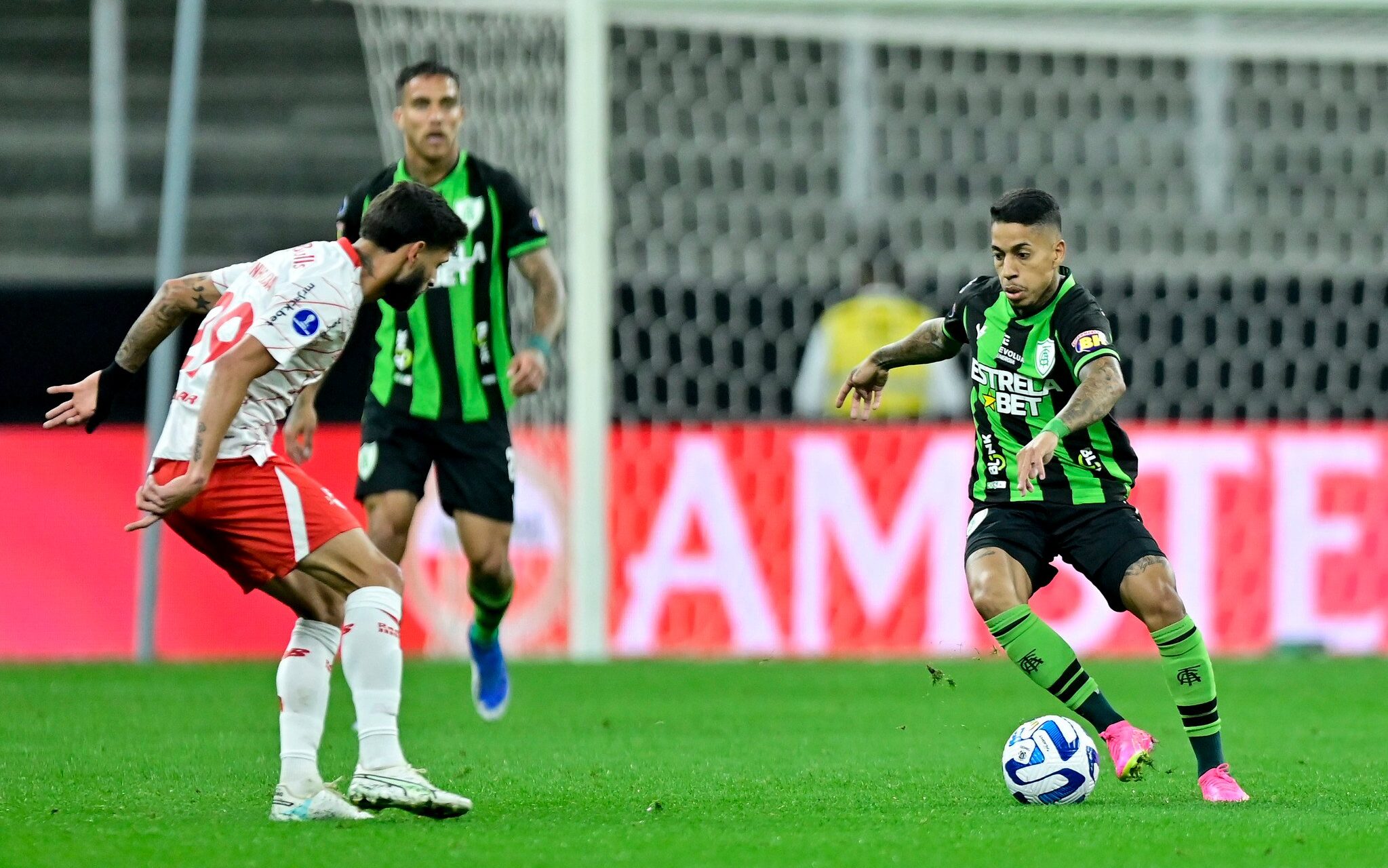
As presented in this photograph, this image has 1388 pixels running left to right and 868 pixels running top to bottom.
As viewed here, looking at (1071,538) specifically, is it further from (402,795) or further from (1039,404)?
(402,795)

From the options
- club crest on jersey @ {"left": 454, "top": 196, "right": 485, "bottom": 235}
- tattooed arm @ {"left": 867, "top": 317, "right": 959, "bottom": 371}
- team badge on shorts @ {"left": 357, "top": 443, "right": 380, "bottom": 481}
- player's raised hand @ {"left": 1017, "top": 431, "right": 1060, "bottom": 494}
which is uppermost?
club crest on jersey @ {"left": 454, "top": 196, "right": 485, "bottom": 235}

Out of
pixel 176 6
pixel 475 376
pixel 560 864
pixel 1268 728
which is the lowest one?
pixel 1268 728

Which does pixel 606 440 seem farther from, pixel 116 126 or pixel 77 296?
pixel 116 126

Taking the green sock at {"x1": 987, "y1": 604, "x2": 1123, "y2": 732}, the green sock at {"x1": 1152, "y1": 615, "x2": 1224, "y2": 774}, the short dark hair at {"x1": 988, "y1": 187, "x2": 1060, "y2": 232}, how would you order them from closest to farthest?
the green sock at {"x1": 1152, "y1": 615, "x2": 1224, "y2": 774} < the green sock at {"x1": 987, "y1": 604, "x2": 1123, "y2": 732} < the short dark hair at {"x1": 988, "y1": 187, "x2": 1060, "y2": 232}

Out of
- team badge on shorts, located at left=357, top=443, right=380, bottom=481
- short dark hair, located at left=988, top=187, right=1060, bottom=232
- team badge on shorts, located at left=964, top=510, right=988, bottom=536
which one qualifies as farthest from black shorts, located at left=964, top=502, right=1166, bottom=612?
team badge on shorts, located at left=357, top=443, right=380, bottom=481

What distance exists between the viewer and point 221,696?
8320 mm

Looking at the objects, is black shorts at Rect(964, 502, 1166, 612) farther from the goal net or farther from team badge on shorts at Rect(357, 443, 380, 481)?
the goal net

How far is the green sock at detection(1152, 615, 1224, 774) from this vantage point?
5410 millimetres

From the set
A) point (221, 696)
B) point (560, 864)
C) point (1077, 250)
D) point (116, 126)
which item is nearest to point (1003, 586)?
point (560, 864)

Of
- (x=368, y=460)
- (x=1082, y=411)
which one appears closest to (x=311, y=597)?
(x=1082, y=411)

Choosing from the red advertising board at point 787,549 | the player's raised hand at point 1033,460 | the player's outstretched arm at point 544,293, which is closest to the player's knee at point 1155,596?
the player's raised hand at point 1033,460

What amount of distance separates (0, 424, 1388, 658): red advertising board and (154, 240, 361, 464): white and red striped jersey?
18.9ft

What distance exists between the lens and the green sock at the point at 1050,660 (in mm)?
5531

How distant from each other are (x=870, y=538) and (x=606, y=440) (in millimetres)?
1536
